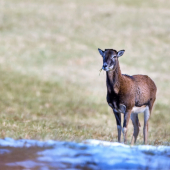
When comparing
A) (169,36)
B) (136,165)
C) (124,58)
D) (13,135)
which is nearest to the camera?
(136,165)

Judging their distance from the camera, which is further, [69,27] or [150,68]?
[69,27]

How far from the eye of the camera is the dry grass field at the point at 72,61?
1517 centimetres

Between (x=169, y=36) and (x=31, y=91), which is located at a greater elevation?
(x=169, y=36)

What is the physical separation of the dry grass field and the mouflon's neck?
63.5 inches

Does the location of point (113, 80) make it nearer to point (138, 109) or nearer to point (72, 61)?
point (138, 109)

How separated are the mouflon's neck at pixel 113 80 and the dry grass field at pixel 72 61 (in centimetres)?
161

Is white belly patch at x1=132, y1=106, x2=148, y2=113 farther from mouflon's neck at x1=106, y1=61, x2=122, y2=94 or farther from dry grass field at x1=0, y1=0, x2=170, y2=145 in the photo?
dry grass field at x1=0, y1=0, x2=170, y2=145

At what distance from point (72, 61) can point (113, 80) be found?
78.6 feet

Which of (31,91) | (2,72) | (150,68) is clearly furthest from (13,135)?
(150,68)

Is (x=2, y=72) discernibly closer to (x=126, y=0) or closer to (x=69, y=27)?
(x=69, y=27)

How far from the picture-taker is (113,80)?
11.0 metres

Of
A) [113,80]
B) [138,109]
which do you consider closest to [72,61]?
[138,109]

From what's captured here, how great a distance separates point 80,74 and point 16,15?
1946 cm

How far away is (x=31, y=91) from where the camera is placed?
24891 mm
